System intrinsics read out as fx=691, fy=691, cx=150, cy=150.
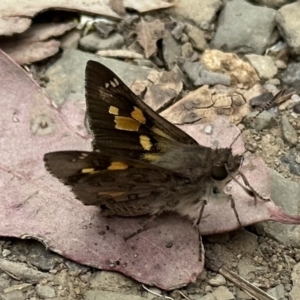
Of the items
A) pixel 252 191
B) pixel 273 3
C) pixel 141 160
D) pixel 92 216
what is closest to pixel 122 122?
pixel 141 160

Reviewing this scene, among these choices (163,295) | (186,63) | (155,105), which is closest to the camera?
(163,295)

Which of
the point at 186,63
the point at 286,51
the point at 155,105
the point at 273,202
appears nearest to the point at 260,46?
the point at 286,51

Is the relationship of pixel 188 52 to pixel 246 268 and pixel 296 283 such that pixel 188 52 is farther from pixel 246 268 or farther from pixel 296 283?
pixel 296 283

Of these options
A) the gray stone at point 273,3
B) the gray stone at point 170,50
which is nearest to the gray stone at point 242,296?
the gray stone at point 170,50

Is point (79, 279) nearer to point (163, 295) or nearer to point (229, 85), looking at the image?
point (163, 295)

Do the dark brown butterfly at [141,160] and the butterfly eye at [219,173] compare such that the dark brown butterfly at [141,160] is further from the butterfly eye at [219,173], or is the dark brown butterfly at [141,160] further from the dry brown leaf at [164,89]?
the dry brown leaf at [164,89]
